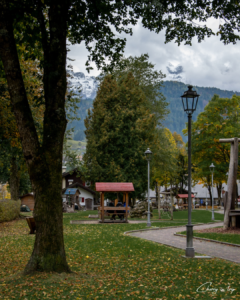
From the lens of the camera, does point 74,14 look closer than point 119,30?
Yes

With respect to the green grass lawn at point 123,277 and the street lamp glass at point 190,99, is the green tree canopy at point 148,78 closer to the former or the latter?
the street lamp glass at point 190,99

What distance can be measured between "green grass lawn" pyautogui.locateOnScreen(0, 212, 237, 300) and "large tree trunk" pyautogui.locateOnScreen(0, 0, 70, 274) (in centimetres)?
47

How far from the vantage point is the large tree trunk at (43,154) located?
7.52 m

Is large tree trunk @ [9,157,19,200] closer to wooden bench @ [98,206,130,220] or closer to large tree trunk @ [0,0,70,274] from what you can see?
wooden bench @ [98,206,130,220]

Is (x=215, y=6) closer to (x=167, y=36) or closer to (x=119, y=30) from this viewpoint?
(x=167, y=36)

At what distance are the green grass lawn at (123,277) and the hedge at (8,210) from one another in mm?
15612

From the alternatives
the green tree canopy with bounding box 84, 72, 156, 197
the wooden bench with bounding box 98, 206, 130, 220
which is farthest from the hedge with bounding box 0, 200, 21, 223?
the green tree canopy with bounding box 84, 72, 156, 197

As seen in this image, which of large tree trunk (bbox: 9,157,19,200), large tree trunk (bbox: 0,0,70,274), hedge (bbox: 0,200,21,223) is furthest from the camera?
large tree trunk (bbox: 9,157,19,200)

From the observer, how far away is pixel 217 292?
661 centimetres

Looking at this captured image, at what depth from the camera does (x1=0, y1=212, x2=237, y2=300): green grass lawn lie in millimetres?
6457

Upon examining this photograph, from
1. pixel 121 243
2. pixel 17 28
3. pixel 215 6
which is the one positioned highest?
pixel 215 6

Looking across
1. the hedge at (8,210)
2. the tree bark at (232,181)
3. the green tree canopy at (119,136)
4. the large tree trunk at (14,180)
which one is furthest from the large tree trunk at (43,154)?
the green tree canopy at (119,136)

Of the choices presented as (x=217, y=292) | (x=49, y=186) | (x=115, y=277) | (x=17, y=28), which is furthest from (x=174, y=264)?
(x=17, y=28)

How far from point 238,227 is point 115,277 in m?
12.9
